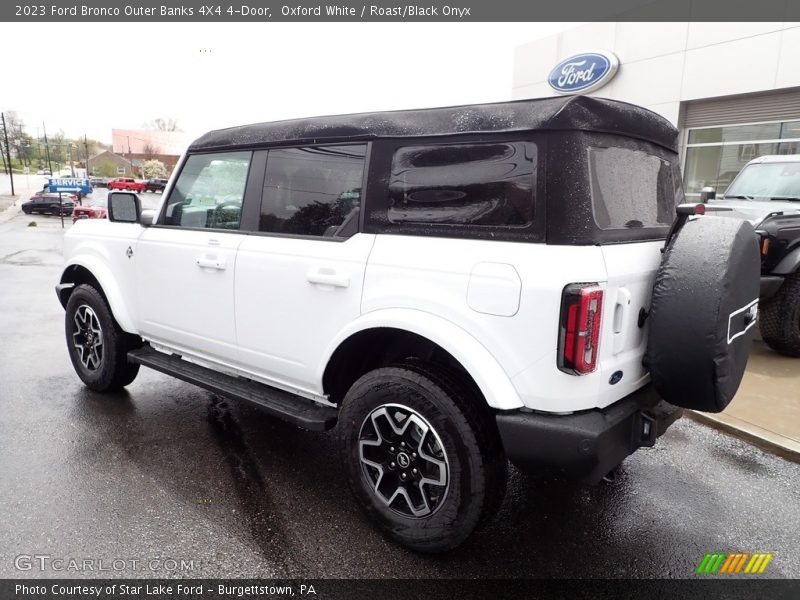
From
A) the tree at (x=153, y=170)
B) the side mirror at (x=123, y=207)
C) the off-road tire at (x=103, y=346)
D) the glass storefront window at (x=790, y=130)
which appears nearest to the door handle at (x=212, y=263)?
the side mirror at (x=123, y=207)

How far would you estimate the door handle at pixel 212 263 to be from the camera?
3.29 metres

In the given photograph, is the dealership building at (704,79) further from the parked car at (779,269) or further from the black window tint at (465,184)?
the black window tint at (465,184)

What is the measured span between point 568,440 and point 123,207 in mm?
3586

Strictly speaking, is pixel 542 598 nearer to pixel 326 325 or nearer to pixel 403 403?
pixel 403 403

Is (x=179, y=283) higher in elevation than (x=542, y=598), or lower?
higher

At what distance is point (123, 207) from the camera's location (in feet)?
13.5

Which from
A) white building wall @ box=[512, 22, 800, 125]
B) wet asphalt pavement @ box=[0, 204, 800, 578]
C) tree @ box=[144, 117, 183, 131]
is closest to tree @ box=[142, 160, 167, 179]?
tree @ box=[144, 117, 183, 131]

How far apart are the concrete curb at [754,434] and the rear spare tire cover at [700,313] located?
1.76 metres

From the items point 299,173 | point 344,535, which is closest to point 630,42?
point 299,173

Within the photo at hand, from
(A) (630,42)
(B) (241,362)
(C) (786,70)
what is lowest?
(B) (241,362)

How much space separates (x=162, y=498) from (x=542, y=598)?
2.04m

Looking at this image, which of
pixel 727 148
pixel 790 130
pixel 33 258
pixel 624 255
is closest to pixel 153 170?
pixel 33 258

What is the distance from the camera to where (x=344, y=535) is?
2.75m

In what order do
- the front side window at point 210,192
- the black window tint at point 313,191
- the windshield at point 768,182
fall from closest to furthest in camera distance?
the black window tint at point 313,191, the front side window at point 210,192, the windshield at point 768,182
